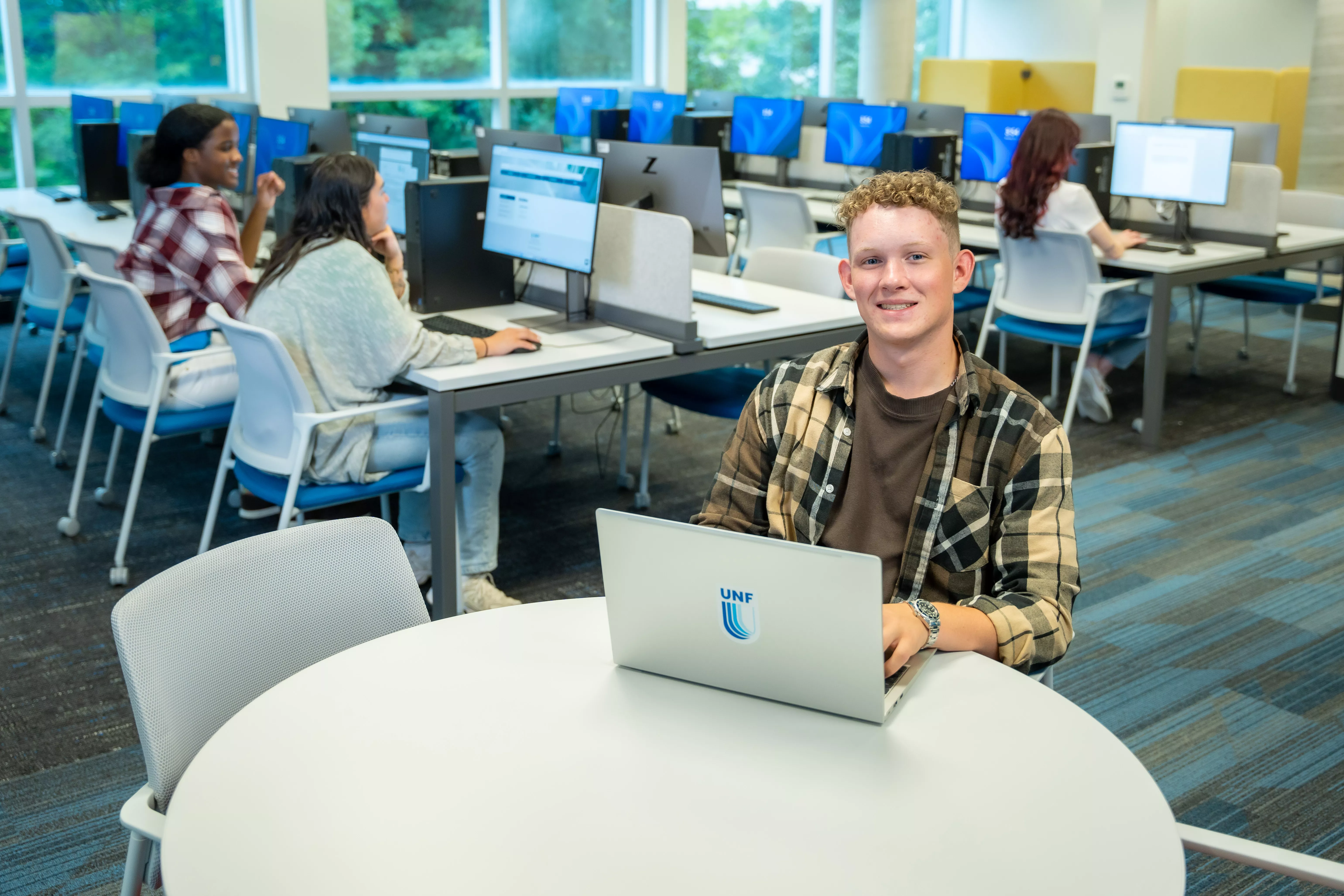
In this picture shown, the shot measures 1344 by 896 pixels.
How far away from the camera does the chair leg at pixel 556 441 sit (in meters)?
4.28

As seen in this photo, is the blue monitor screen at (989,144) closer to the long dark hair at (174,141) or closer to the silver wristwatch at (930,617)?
the long dark hair at (174,141)

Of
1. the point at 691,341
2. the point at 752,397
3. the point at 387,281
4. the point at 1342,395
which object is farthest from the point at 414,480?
the point at 1342,395

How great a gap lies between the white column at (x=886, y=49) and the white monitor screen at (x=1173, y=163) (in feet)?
16.8

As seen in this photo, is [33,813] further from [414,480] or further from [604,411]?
[604,411]

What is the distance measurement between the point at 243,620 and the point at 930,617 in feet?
2.76

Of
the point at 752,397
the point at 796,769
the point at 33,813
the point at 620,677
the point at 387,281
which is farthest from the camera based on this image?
the point at 387,281

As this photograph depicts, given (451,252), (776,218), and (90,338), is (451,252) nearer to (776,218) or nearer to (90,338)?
(90,338)

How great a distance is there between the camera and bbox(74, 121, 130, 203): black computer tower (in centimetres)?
554

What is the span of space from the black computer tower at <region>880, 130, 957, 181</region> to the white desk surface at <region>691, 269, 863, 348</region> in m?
2.23

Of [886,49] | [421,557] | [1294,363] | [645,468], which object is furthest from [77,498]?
[886,49]

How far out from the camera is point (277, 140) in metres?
5.38

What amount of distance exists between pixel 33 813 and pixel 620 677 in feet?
4.75

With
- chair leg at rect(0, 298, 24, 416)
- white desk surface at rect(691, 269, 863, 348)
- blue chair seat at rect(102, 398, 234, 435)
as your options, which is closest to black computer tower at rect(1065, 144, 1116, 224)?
white desk surface at rect(691, 269, 863, 348)

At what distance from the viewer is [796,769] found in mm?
1220
